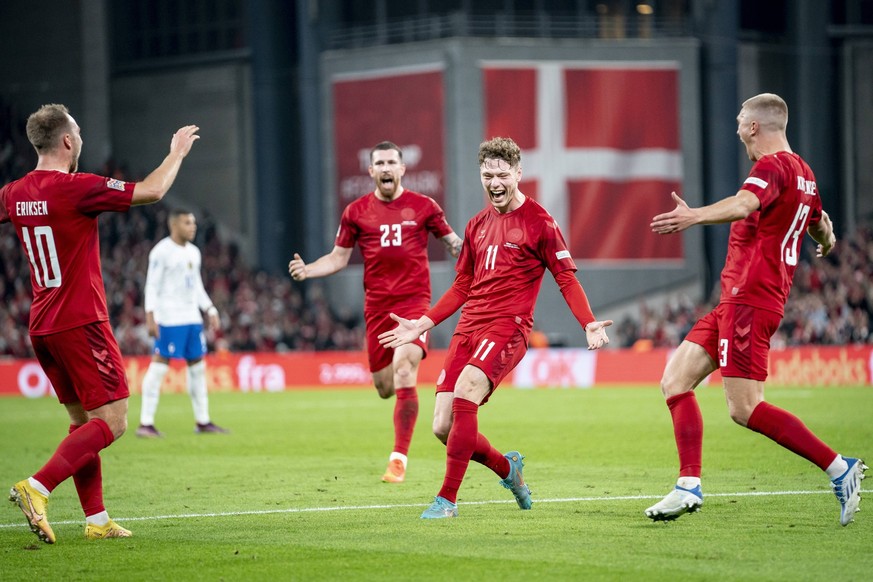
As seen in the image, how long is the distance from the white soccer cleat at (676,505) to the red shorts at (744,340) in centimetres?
80

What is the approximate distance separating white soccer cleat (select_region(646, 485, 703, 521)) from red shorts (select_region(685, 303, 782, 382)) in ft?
2.63

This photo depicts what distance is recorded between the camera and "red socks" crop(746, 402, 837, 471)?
851 centimetres

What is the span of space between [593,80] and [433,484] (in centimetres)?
2649

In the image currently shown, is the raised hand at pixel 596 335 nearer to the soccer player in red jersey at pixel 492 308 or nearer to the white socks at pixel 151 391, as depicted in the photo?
the soccer player in red jersey at pixel 492 308

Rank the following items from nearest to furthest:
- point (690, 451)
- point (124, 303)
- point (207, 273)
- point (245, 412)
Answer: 1. point (690, 451)
2. point (245, 412)
3. point (124, 303)
4. point (207, 273)

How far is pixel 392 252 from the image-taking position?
40.9ft

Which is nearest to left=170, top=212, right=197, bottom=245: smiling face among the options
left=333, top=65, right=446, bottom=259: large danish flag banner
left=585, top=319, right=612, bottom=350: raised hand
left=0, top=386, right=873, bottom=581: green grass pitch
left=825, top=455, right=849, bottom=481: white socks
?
left=0, top=386, right=873, bottom=581: green grass pitch

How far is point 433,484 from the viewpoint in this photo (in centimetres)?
1130

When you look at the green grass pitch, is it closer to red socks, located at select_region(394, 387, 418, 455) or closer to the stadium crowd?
red socks, located at select_region(394, 387, 418, 455)

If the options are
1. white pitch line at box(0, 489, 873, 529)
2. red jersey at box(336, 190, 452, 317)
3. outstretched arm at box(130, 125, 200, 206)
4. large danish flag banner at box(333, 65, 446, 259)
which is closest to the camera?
outstretched arm at box(130, 125, 200, 206)

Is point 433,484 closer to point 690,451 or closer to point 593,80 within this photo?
point 690,451

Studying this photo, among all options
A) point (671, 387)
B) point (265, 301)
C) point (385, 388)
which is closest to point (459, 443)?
point (671, 387)

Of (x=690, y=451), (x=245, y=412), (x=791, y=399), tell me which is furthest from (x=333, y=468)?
(x=791, y=399)

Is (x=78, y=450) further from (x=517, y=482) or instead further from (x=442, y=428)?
(x=517, y=482)
